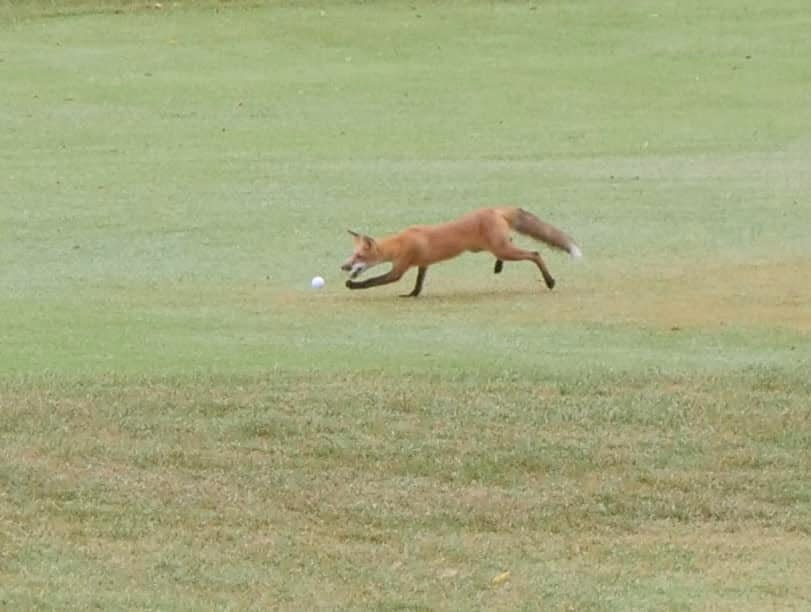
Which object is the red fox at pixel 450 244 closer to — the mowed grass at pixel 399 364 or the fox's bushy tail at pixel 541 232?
the fox's bushy tail at pixel 541 232

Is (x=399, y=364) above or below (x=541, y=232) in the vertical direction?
below

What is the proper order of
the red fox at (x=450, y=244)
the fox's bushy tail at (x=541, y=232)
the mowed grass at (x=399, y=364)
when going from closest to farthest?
the mowed grass at (x=399, y=364), the red fox at (x=450, y=244), the fox's bushy tail at (x=541, y=232)

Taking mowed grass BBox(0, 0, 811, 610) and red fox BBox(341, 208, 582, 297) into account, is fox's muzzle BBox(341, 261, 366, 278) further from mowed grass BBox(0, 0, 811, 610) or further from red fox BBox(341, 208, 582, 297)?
mowed grass BBox(0, 0, 811, 610)

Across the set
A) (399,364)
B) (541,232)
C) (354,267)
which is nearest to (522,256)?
(541,232)

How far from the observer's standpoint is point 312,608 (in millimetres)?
6656

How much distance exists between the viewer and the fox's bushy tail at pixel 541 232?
39.1 ft

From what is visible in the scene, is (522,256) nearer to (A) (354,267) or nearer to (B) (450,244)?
(B) (450,244)

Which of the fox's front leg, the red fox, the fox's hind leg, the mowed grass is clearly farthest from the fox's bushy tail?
the fox's front leg

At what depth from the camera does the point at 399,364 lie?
9.43 m

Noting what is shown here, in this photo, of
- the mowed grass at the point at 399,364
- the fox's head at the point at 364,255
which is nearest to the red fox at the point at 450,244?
the fox's head at the point at 364,255

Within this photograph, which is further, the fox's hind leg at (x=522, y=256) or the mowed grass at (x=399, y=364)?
the fox's hind leg at (x=522, y=256)

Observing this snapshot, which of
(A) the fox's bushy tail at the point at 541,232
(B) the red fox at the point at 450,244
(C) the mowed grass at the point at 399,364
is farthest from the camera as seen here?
(A) the fox's bushy tail at the point at 541,232

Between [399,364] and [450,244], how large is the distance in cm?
243

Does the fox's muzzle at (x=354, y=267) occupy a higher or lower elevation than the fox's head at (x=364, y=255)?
lower
